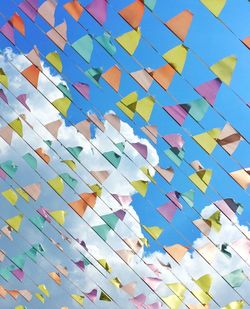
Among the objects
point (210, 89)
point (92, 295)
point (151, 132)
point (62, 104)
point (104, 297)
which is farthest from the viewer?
point (92, 295)

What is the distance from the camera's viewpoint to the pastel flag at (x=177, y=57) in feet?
17.7

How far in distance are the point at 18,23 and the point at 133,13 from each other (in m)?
1.74

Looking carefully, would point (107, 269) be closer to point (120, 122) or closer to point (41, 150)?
point (41, 150)

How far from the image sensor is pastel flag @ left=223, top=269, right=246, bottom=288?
21.4ft

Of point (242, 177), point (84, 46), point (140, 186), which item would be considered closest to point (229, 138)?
point (242, 177)

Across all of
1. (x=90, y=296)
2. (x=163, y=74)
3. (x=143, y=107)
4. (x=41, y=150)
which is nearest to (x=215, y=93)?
(x=163, y=74)

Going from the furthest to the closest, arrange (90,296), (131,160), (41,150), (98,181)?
(90,296)
(41,150)
(98,181)
(131,160)

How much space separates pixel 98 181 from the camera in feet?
22.8

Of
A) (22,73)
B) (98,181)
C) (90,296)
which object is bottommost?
(90,296)

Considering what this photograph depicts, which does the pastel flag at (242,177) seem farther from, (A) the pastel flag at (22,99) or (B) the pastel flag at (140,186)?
(A) the pastel flag at (22,99)

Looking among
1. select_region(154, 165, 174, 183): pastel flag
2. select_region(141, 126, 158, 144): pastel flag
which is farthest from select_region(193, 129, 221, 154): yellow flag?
select_region(154, 165, 174, 183): pastel flag

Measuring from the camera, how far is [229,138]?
5.68 meters

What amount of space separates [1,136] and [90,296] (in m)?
3.08

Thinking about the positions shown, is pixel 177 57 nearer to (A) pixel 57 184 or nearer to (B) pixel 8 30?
(B) pixel 8 30
